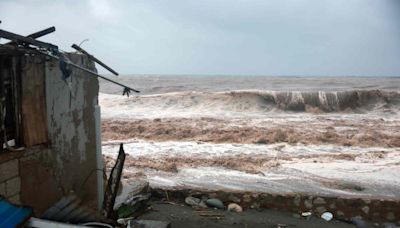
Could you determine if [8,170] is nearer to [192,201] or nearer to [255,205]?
[192,201]

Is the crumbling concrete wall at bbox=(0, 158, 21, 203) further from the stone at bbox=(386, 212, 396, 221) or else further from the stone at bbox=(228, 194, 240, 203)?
the stone at bbox=(386, 212, 396, 221)

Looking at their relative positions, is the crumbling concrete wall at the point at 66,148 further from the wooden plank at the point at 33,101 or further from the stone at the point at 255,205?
the stone at the point at 255,205

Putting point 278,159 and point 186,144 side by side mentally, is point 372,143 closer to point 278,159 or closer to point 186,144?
point 278,159

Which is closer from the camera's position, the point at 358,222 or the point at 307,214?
the point at 358,222

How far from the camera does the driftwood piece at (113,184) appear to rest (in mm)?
5039

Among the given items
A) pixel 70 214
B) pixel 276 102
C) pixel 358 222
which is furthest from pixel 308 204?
pixel 276 102

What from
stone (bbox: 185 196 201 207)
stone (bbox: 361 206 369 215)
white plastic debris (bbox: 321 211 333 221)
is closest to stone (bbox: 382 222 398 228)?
stone (bbox: 361 206 369 215)

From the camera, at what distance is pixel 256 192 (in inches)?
327

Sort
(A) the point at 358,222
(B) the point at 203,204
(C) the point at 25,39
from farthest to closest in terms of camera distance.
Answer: (B) the point at 203,204
(A) the point at 358,222
(C) the point at 25,39

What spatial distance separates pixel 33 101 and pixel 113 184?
1.41 metres

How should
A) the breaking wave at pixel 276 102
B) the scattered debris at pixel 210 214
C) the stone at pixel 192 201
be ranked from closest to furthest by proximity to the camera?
1. the scattered debris at pixel 210 214
2. the stone at pixel 192 201
3. the breaking wave at pixel 276 102

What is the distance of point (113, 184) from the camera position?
17.2 feet

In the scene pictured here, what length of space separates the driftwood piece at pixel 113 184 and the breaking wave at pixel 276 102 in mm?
20497

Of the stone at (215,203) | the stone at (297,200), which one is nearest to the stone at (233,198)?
the stone at (215,203)
